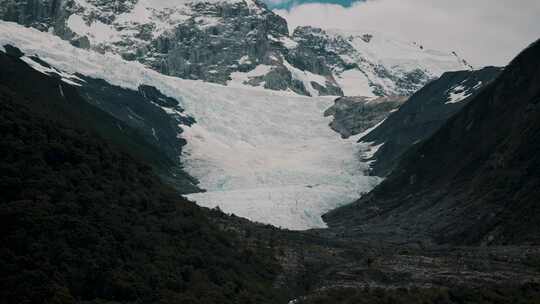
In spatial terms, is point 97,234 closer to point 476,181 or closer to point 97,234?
point 97,234

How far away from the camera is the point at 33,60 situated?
196000 millimetres

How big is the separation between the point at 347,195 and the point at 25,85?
198 ft

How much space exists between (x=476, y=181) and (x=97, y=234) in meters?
62.0

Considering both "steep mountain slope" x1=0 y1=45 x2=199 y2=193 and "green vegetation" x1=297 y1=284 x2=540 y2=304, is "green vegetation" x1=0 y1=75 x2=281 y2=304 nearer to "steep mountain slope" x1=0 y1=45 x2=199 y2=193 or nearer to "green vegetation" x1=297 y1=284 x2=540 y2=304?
"green vegetation" x1=297 y1=284 x2=540 y2=304

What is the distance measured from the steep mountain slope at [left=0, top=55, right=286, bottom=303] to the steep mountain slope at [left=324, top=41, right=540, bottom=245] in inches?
1078

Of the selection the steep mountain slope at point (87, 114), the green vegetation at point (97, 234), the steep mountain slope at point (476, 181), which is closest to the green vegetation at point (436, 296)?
the green vegetation at point (97, 234)

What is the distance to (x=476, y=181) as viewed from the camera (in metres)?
119

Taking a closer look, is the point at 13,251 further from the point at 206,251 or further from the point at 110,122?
the point at 110,122

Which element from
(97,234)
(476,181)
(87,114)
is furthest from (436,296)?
(87,114)

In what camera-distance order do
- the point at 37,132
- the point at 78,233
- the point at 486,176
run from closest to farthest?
the point at 78,233, the point at 37,132, the point at 486,176

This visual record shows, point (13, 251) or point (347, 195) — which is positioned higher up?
point (13, 251)

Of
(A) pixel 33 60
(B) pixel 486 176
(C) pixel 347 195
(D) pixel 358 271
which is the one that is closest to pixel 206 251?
(D) pixel 358 271

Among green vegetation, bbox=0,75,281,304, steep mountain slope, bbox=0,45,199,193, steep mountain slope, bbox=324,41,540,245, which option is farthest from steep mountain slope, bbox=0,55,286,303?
steep mountain slope, bbox=324,41,540,245

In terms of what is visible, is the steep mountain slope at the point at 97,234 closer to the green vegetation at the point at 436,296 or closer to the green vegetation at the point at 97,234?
the green vegetation at the point at 97,234
